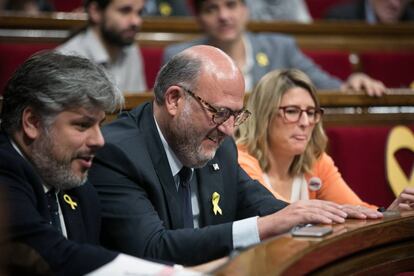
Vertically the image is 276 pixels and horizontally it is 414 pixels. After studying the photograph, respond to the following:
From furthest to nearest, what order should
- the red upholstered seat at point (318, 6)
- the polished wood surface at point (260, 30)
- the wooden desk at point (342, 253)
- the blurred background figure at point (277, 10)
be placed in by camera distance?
the red upholstered seat at point (318, 6) < the blurred background figure at point (277, 10) < the polished wood surface at point (260, 30) < the wooden desk at point (342, 253)

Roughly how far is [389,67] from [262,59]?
0.44 meters

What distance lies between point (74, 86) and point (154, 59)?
47.1 inches

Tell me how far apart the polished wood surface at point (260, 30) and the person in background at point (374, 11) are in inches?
5.1

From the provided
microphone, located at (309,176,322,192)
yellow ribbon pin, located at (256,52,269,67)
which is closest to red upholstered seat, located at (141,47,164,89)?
yellow ribbon pin, located at (256,52,269,67)

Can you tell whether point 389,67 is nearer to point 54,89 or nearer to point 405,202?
point 405,202

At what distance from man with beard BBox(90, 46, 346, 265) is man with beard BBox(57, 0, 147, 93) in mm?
815

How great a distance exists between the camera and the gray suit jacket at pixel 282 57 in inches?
83.2

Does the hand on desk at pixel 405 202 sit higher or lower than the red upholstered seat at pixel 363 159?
lower

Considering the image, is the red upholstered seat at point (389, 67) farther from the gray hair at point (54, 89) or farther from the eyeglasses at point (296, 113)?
the gray hair at point (54, 89)

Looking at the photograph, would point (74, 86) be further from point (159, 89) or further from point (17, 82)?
point (159, 89)

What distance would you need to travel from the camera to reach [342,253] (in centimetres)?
106

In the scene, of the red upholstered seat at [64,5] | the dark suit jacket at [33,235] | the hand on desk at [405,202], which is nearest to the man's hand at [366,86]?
the hand on desk at [405,202]

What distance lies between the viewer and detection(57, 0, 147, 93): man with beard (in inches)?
82.8

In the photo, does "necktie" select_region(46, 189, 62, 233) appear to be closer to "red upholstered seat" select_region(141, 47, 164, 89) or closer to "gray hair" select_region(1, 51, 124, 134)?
"gray hair" select_region(1, 51, 124, 134)
